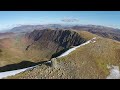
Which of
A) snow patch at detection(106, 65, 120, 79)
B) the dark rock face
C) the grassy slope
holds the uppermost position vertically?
the grassy slope

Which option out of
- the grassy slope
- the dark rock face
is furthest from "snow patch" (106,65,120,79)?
the dark rock face

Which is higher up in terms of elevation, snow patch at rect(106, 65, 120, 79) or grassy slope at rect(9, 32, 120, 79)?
grassy slope at rect(9, 32, 120, 79)

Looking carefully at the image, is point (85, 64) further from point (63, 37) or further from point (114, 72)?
point (63, 37)

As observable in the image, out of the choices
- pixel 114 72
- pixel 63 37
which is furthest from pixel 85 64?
pixel 63 37

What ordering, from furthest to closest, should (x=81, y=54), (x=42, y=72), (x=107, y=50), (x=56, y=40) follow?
(x=56, y=40) < (x=107, y=50) < (x=81, y=54) < (x=42, y=72)

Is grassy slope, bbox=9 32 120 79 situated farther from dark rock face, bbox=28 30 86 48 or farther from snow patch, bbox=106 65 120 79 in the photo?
dark rock face, bbox=28 30 86 48
